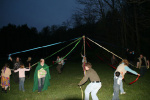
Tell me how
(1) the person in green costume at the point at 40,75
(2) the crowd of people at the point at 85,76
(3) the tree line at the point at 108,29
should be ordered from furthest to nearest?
(3) the tree line at the point at 108,29 → (1) the person in green costume at the point at 40,75 → (2) the crowd of people at the point at 85,76

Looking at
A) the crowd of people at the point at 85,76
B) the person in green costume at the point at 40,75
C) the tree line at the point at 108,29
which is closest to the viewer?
the crowd of people at the point at 85,76

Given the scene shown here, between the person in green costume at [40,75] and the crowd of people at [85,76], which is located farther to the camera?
the person in green costume at [40,75]

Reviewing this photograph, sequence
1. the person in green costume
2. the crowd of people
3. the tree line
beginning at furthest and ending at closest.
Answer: the tree line < the person in green costume < the crowd of people

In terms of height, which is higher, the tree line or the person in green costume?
the tree line

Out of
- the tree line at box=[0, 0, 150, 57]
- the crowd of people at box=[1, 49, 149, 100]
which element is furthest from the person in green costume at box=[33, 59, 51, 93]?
the tree line at box=[0, 0, 150, 57]

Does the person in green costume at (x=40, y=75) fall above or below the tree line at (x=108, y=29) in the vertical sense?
below

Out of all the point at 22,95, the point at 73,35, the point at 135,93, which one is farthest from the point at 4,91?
the point at 73,35

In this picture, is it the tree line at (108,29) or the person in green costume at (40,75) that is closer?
the person in green costume at (40,75)

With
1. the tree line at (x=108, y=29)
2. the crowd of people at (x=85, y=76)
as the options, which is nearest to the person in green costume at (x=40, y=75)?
the crowd of people at (x=85, y=76)

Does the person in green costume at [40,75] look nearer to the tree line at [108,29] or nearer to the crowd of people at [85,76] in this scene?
the crowd of people at [85,76]

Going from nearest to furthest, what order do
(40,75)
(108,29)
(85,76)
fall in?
(85,76)
(40,75)
(108,29)

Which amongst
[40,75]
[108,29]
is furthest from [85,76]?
[108,29]

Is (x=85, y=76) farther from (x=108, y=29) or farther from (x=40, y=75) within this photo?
(x=108, y=29)

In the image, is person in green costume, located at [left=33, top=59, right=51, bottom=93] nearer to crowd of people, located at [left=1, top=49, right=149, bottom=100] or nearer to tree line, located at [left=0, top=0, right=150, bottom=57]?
crowd of people, located at [left=1, top=49, right=149, bottom=100]
